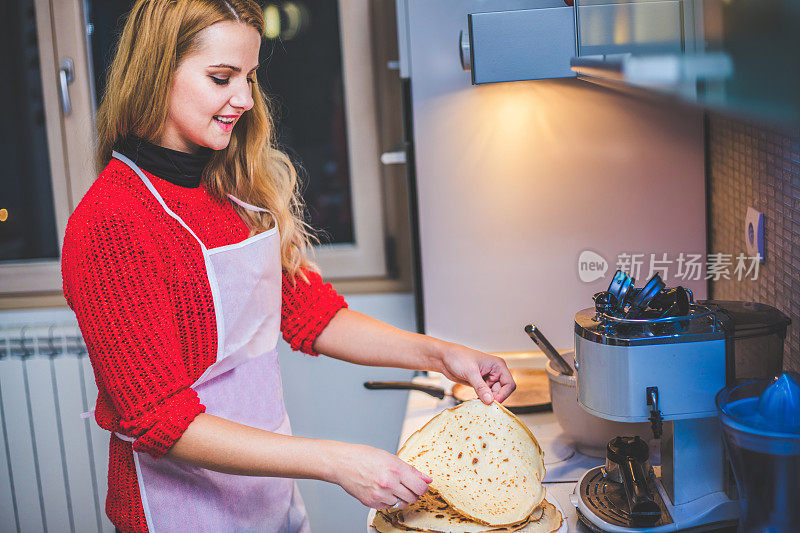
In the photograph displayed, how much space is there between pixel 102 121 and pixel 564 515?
98 cm

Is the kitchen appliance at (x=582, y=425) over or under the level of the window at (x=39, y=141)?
under

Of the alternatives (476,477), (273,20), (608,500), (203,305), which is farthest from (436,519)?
(273,20)

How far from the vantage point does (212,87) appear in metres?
1.22

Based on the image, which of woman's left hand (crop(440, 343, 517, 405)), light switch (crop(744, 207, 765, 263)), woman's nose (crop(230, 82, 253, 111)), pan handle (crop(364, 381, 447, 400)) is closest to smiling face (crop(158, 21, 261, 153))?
woman's nose (crop(230, 82, 253, 111))

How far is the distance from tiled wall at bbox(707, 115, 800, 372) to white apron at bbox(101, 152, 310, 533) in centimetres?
88

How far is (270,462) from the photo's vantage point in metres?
1.10

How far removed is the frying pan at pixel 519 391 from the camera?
1.56 meters

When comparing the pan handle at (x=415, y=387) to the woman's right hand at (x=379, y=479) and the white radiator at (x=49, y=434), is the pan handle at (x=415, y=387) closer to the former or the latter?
the woman's right hand at (x=379, y=479)

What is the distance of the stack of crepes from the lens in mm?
1064

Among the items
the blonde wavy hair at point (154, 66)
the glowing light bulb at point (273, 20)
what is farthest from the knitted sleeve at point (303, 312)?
the glowing light bulb at point (273, 20)

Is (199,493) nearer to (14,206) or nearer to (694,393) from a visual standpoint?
(694,393)

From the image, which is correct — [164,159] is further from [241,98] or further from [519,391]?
[519,391]

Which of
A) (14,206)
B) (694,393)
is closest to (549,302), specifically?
(694,393)

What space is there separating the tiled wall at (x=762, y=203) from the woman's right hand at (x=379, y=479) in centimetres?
63
